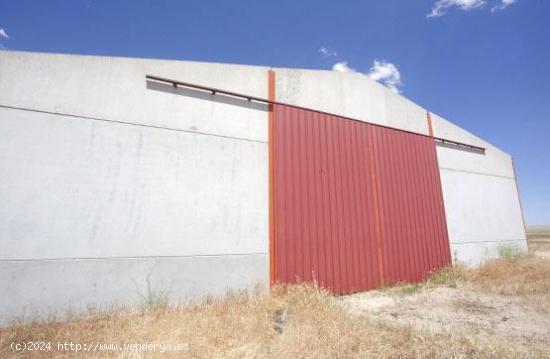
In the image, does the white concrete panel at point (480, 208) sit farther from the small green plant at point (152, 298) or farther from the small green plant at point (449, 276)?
the small green plant at point (152, 298)

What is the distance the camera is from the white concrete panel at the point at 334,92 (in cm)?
848

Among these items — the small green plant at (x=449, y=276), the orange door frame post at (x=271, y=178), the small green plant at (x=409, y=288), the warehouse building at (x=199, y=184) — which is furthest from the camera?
the small green plant at (x=449, y=276)

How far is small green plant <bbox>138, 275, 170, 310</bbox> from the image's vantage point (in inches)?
229

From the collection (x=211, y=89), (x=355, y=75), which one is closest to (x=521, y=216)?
(x=355, y=75)

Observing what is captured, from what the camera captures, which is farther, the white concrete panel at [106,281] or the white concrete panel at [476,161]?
the white concrete panel at [476,161]

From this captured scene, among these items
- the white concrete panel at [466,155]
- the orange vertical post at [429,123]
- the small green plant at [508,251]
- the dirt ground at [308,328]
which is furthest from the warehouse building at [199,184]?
the small green plant at [508,251]

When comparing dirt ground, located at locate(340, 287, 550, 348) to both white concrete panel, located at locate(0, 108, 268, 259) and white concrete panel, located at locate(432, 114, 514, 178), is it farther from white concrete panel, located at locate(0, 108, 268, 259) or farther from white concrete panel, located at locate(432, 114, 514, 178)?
white concrete panel, located at locate(432, 114, 514, 178)

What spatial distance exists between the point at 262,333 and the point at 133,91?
5.47 m

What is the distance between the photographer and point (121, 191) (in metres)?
6.05

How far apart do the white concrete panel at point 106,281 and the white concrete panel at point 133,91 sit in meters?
2.91

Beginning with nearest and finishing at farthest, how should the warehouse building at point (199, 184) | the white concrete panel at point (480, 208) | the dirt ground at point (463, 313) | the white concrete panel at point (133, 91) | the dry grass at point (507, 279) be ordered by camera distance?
the dirt ground at point (463, 313)
the warehouse building at point (199, 184)
the white concrete panel at point (133, 91)
the dry grass at point (507, 279)
the white concrete panel at point (480, 208)

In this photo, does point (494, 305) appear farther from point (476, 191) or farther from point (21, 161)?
point (21, 161)

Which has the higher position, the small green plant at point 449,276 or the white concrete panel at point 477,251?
the white concrete panel at point 477,251

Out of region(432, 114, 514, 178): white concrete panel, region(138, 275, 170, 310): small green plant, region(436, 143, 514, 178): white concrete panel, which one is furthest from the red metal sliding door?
region(138, 275, 170, 310): small green plant
